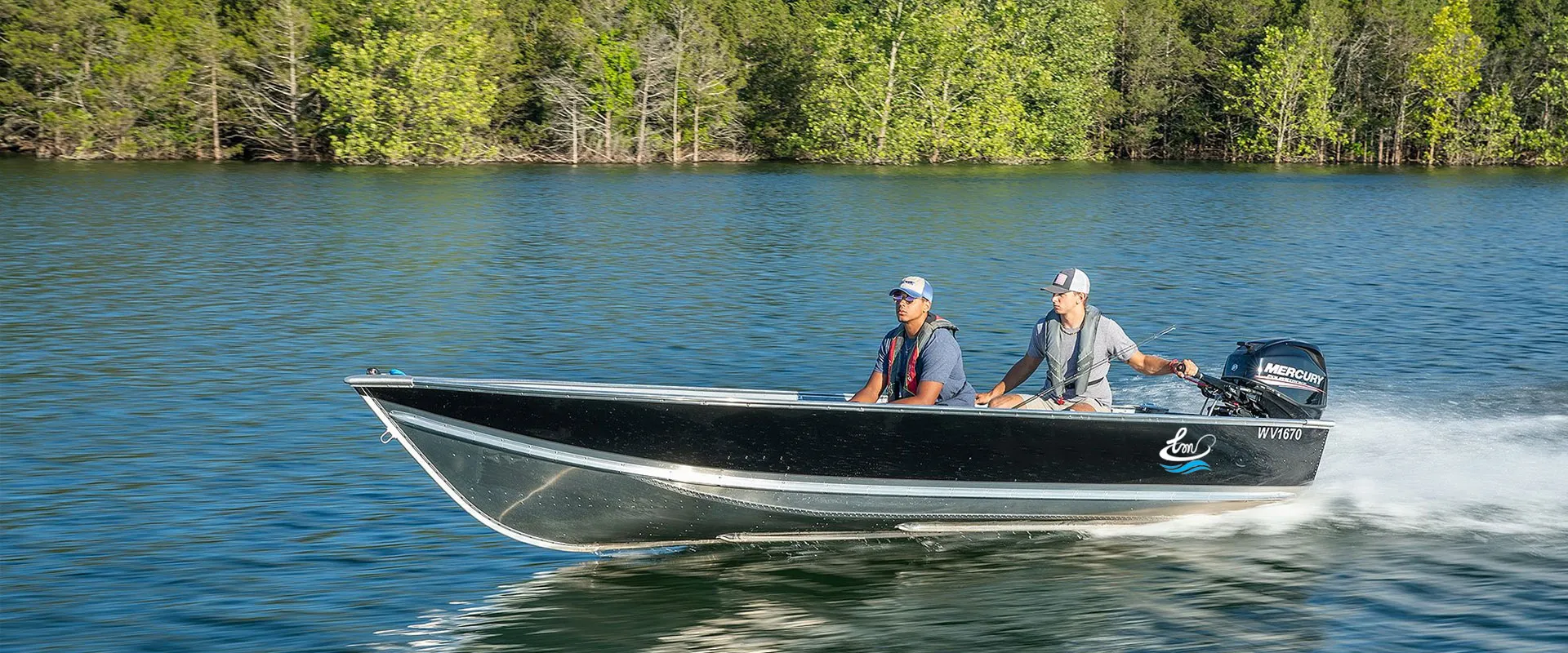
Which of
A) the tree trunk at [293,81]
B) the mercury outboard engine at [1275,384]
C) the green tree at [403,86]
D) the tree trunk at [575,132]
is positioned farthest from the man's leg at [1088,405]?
the tree trunk at [575,132]

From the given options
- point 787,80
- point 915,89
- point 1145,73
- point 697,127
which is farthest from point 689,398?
point 1145,73

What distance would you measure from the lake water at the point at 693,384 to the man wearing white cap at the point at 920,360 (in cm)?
104

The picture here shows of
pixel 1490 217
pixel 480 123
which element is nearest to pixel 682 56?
pixel 480 123

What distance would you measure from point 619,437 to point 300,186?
37.8 metres

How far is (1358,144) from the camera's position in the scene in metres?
75.0

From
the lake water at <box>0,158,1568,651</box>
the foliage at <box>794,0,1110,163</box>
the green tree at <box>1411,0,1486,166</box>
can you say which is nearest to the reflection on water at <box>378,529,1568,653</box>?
the lake water at <box>0,158,1568,651</box>

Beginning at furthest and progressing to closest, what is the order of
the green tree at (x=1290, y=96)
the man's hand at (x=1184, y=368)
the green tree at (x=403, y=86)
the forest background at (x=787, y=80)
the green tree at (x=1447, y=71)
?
the green tree at (x=1290, y=96) < the green tree at (x=1447, y=71) < the forest background at (x=787, y=80) < the green tree at (x=403, y=86) < the man's hand at (x=1184, y=368)

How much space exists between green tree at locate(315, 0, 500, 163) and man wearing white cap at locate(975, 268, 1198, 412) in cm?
4879

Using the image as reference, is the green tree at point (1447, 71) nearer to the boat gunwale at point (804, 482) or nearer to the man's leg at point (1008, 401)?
the boat gunwale at point (804, 482)

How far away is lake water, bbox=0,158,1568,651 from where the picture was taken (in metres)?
7.87

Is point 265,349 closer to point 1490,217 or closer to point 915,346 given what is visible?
point 915,346

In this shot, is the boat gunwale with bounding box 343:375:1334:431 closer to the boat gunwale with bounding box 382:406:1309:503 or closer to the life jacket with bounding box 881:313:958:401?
the boat gunwale with bounding box 382:406:1309:503

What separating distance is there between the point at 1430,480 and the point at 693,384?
273 inches

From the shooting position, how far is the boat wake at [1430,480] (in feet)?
31.3
